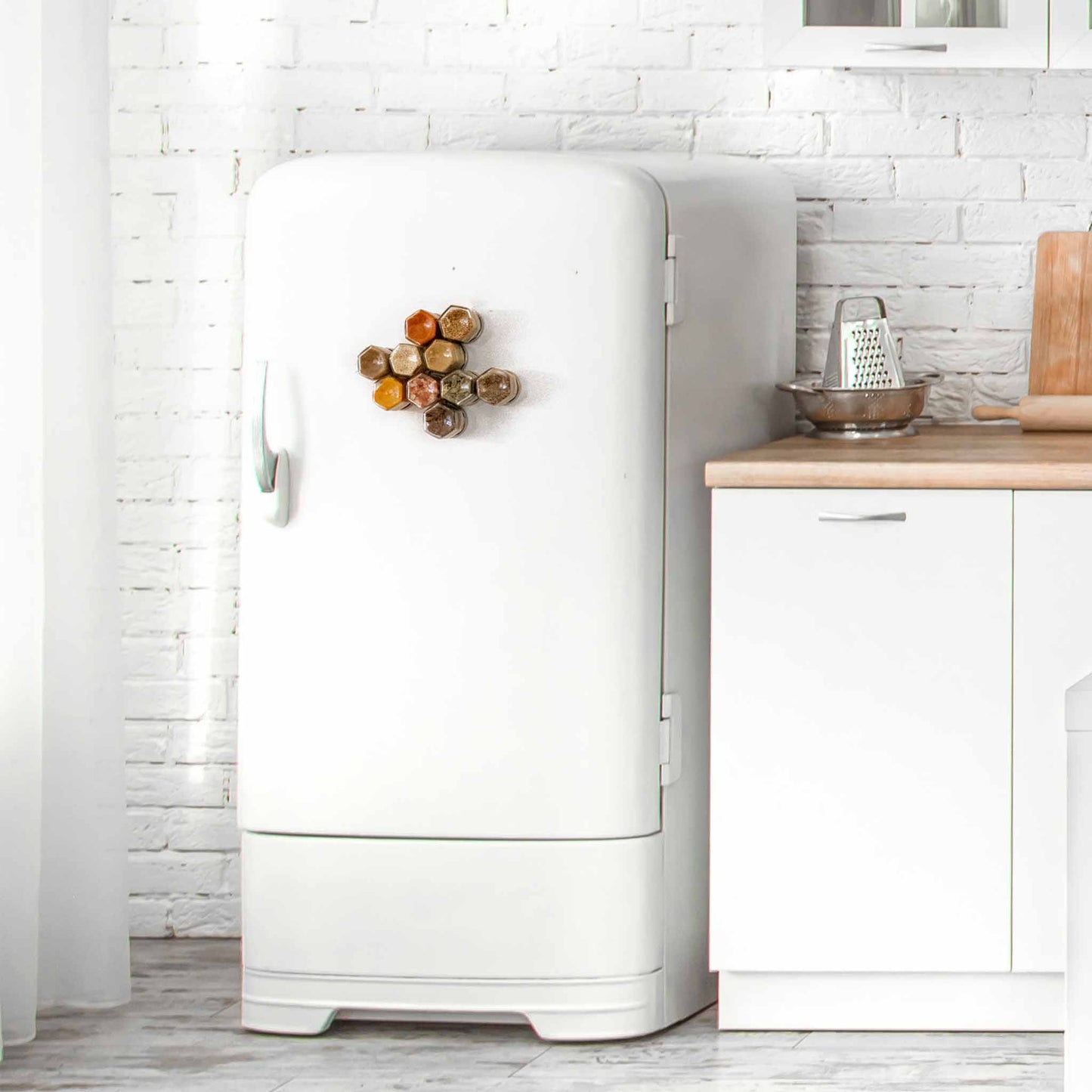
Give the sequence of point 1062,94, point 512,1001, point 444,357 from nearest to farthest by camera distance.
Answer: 1. point 444,357
2. point 512,1001
3. point 1062,94

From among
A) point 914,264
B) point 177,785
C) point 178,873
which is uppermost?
point 914,264

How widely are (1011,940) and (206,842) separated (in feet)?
4.82

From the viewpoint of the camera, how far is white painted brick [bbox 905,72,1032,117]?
9.04 feet

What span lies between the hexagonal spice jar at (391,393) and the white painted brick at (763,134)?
91 cm

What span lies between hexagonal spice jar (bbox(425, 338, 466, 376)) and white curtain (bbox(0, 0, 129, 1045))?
584 mm

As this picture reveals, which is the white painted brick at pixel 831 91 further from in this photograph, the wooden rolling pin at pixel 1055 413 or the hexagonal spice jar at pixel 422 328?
the hexagonal spice jar at pixel 422 328

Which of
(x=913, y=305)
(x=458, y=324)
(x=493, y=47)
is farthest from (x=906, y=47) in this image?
(x=458, y=324)

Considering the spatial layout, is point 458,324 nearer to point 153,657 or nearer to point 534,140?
point 534,140

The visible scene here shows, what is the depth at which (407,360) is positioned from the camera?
2.17 metres

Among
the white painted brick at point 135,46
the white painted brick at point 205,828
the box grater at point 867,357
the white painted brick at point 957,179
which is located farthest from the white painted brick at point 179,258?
the white painted brick at point 957,179

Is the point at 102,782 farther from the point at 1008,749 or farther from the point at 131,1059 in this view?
the point at 1008,749

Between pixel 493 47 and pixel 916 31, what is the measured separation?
0.76 metres

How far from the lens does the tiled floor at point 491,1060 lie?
213 centimetres

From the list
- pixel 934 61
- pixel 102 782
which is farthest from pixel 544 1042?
pixel 934 61
